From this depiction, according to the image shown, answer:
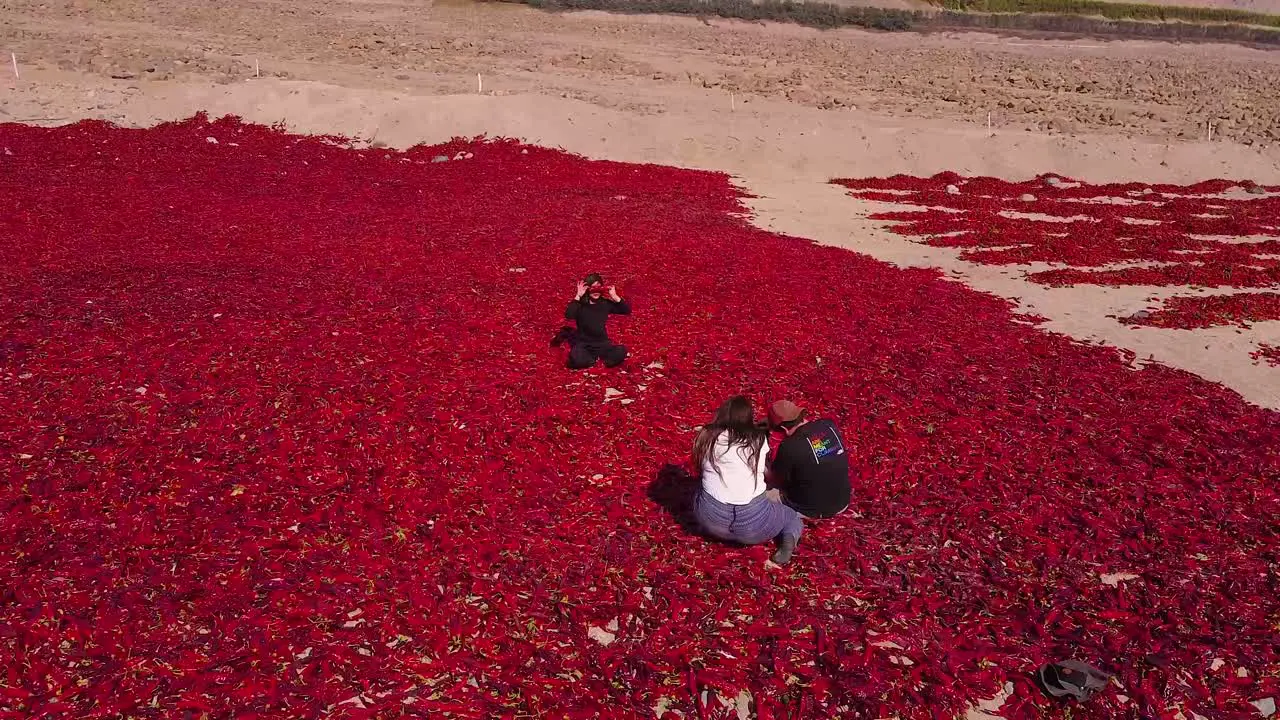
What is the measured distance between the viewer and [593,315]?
10.1 meters

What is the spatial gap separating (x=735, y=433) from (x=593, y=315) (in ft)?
14.4

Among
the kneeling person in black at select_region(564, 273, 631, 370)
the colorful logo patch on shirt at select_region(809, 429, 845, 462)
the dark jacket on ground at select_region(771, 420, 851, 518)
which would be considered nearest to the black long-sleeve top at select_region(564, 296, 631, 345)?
the kneeling person in black at select_region(564, 273, 631, 370)

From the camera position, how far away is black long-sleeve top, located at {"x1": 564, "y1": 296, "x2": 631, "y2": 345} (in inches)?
397

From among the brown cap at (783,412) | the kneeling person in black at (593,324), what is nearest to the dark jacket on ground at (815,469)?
the brown cap at (783,412)

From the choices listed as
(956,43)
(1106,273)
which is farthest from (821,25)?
(1106,273)

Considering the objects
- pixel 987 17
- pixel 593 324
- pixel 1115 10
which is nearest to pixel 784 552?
pixel 593 324

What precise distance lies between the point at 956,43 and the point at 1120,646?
83246mm

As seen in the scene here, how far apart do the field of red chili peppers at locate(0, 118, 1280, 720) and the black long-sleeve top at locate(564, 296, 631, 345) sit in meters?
0.61

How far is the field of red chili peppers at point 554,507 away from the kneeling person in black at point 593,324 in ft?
0.99

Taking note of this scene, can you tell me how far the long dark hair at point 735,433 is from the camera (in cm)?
614

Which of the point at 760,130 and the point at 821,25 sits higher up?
the point at 821,25

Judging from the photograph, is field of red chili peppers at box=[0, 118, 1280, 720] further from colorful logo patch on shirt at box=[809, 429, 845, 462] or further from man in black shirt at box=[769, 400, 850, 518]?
colorful logo patch on shirt at box=[809, 429, 845, 462]

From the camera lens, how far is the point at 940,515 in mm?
7266

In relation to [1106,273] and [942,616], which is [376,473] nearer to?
[942,616]
